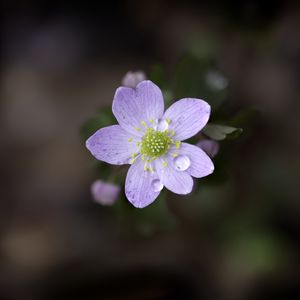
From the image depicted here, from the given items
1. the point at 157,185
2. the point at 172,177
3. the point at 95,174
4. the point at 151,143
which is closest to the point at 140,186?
the point at 157,185

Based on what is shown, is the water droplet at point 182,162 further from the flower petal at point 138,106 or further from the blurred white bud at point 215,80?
the blurred white bud at point 215,80

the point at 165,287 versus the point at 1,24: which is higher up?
the point at 1,24

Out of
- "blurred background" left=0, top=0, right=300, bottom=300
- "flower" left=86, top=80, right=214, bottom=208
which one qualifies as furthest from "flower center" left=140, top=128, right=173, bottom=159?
"blurred background" left=0, top=0, right=300, bottom=300

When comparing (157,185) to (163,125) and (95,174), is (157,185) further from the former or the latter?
(95,174)

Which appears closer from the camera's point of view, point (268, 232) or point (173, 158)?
point (173, 158)

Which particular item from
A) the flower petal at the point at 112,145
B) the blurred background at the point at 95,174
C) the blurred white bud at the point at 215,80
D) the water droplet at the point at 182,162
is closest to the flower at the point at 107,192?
the flower petal at the point at 112,145

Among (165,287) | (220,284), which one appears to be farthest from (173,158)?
(220,284)

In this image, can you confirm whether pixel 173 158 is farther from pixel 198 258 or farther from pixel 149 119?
pixel 198 258
